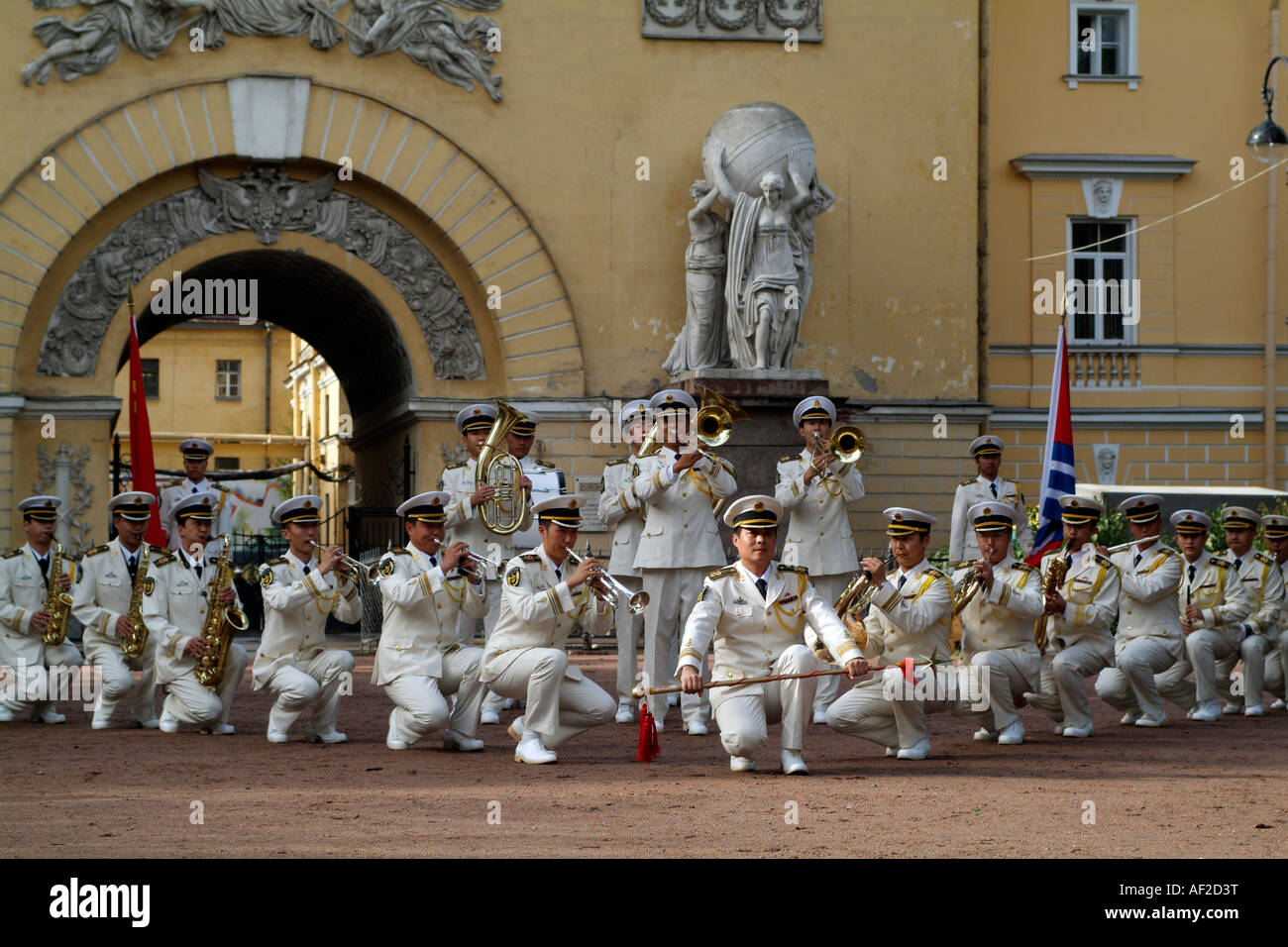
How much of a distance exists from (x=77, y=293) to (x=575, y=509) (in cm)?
1232

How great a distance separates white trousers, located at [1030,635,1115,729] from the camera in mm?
12383

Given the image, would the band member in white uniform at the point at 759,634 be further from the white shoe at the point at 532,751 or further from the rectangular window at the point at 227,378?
the rectangular window at the point at 227,378

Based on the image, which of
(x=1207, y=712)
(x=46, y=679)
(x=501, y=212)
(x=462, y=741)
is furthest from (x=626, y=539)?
(x=501, y=212)

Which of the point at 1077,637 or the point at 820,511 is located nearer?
the point at 1077,637

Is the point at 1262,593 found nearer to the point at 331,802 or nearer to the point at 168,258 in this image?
the point at 331,802

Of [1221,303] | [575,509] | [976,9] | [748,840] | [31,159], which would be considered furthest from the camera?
[1221,303]

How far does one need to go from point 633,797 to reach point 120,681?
4981mm

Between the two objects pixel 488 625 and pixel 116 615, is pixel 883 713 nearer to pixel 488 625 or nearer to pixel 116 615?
pixel 488 625

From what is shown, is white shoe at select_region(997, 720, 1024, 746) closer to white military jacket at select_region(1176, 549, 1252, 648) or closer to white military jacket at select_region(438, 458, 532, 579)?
white military jacket at select_region(1176, 549, 1252, 648)

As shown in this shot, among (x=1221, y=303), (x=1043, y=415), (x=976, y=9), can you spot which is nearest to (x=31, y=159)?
(x=976, y=9)

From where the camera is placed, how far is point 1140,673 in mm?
12969

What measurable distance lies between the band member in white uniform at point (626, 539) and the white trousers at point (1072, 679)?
280 cm

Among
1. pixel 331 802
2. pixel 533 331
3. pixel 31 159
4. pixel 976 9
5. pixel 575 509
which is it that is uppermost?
pixel 976 9

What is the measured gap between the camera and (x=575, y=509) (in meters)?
11.2
